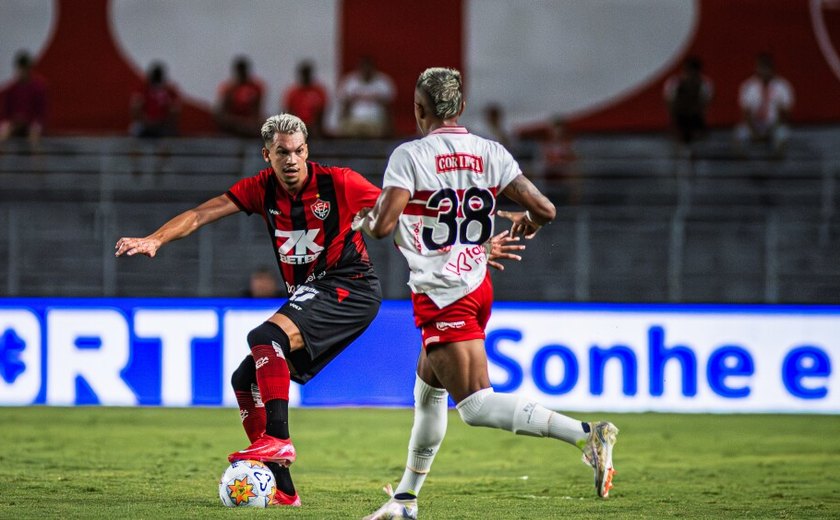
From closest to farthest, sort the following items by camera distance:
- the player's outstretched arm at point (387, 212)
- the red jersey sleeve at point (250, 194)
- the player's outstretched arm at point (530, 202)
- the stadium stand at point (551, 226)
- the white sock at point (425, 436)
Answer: the player's outstretched arm at point (387, 212) → the player's outstretched arm at point (530, 202) → the white sock at point (425, 436) → the red jersey sleeve at point (250, 194) → the stadium stand at point (551, 226)

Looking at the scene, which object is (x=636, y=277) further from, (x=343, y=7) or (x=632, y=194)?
(x=343, y=7)

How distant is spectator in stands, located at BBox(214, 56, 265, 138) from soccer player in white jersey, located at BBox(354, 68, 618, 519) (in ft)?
40.0

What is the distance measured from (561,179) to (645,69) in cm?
391

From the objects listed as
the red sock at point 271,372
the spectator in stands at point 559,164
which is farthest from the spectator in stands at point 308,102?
the red sock at point 271,372

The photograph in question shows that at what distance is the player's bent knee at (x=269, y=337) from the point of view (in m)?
7.24

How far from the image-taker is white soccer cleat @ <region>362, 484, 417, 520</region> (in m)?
6.43

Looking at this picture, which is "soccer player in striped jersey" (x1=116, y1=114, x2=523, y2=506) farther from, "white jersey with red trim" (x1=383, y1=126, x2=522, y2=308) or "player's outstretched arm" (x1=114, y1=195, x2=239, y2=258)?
"white jersey with red trim" (x1=383, y1=126, x2=522, y2=308)

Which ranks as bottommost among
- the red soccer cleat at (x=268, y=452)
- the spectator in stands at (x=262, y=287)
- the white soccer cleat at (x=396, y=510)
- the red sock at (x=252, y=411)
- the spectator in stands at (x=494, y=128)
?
Answer: the white soccer cleat at (x=396, y=510)

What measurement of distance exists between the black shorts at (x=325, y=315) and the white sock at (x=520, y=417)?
58.3 inches

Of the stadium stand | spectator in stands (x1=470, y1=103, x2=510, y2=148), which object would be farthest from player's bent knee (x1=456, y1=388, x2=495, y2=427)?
spectator in stands (x1=470, y1=103, x2=510, y2=148)

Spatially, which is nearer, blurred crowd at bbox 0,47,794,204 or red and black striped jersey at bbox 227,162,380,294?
red and black striped jersey at bbox 227,162,380,294

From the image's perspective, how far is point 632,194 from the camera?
687 inches

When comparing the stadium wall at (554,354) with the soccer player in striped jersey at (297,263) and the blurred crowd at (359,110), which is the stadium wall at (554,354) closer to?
the soccer player in striped jersey at (297,263)

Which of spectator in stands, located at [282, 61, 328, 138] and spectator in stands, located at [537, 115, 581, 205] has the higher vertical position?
spectator in stands, located at [282, 61, 328, 138]
